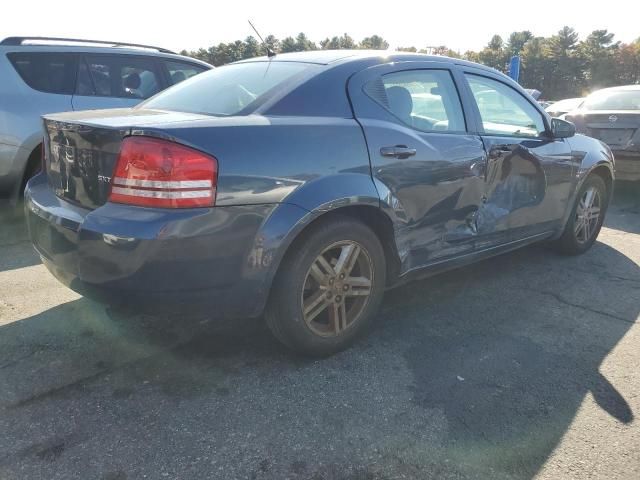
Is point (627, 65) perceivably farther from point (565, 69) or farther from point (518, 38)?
point (518, 38)

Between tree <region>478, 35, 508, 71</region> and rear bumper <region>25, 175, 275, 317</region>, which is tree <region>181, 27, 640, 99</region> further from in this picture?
rear bumper <region>25, 175, 275, 317</region>

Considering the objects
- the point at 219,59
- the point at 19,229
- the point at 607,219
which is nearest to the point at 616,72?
the point at 219,59

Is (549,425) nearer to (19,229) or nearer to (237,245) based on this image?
(237,245)

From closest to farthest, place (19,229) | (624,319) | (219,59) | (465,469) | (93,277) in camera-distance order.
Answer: (465,469)
(93,277)
(624,319)
(19,229)
(219,59)

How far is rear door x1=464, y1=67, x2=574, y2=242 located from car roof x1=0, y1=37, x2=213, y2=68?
153 inches

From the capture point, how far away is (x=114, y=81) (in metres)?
5.74

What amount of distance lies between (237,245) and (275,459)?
0.90 m

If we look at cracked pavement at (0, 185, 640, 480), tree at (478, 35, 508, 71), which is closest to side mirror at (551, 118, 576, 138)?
cracked pavement at (0, 185, 640, 480)

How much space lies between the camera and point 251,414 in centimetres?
237

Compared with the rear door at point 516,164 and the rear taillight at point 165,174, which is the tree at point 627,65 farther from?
the rear taillight at point 165,174

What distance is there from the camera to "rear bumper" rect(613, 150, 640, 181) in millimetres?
6875

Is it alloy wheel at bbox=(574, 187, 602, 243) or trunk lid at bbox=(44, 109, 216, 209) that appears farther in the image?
alloy wheel at bbox=(574, 187, 602, 243)

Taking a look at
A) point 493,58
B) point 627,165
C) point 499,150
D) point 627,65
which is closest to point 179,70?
point 499,150

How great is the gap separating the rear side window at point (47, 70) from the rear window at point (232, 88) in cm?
250
